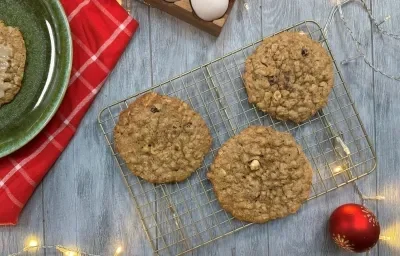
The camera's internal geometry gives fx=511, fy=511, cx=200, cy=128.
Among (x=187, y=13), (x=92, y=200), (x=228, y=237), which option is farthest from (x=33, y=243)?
(x=187, y=13)

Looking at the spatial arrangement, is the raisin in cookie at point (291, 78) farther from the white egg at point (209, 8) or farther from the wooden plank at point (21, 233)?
the wooden plank at point (21, 233)

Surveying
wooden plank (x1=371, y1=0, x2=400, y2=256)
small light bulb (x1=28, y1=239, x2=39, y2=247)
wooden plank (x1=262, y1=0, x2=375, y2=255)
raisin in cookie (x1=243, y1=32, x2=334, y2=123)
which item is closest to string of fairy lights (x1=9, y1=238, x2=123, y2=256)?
small light bulb (x1=28, y1=239, x2=39, y2=247)

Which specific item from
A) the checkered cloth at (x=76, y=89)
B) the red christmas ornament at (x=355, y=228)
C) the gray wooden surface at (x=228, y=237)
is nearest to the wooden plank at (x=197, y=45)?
the gray wooden surface at (x=228, y=237)

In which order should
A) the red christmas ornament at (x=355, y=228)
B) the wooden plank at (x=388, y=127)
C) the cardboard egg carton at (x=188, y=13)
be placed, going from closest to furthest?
the red christmas ornament at (x=355, y=228), the cardboard egg carton at (x=188, y=13), the wooden plank at (x=388, y=127)

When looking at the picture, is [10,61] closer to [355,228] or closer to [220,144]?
[220,144]

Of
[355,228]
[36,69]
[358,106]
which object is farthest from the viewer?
[358,106]

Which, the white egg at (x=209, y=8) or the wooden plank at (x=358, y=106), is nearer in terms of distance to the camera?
the white egg at (x=209, y=8)
